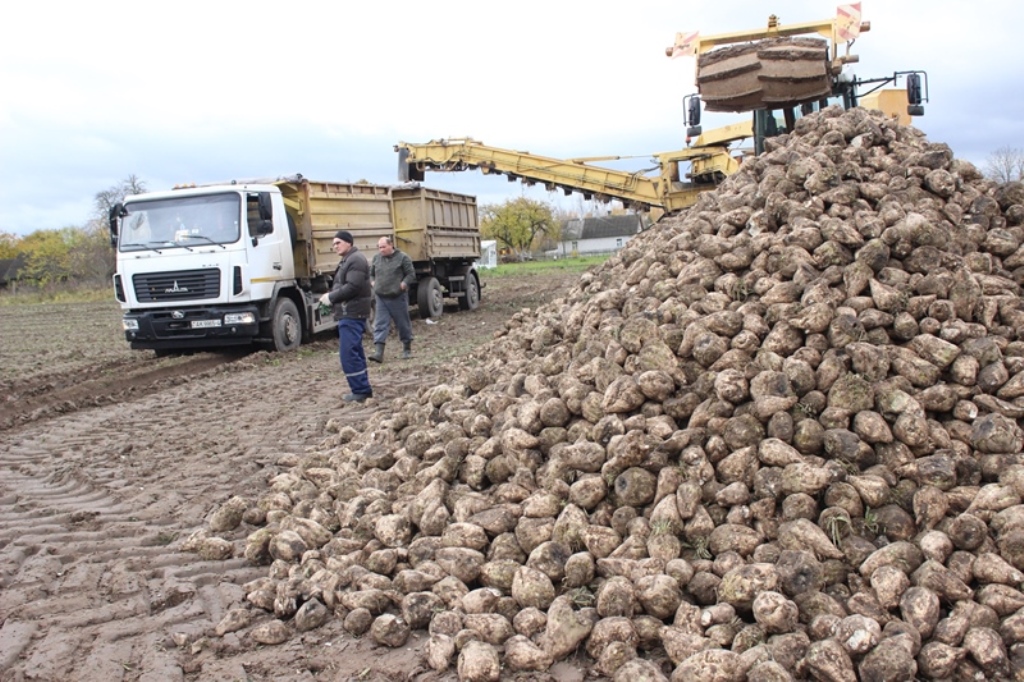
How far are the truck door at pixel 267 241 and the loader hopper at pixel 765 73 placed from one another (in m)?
6.31

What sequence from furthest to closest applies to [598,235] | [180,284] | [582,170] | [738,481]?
1. [598,235]
2. [582,170]
3. [180,284]
4. [738,481]

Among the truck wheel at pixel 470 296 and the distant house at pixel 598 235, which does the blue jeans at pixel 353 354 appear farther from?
the distant house at pixel 598 235

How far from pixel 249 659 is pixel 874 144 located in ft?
17.2

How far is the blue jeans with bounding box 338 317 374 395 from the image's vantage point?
7.67 metres

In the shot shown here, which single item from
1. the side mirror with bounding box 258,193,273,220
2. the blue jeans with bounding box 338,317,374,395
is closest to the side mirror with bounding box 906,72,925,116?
the blue jeans with bounding box 338,317,374,395

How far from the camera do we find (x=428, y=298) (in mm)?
15547

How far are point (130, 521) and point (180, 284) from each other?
21.9 ft

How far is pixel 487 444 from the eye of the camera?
4.39 meters

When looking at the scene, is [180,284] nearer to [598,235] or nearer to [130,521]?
[130,521]

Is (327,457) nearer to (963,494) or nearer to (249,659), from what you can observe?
(249,659)

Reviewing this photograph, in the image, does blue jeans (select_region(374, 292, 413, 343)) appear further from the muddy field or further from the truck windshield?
the truck windshield

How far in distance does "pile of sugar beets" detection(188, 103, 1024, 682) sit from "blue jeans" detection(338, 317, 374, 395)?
7.93ft

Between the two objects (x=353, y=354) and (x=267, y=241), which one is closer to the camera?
(x=353, y=354)

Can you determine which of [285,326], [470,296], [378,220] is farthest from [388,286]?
[470,296]
